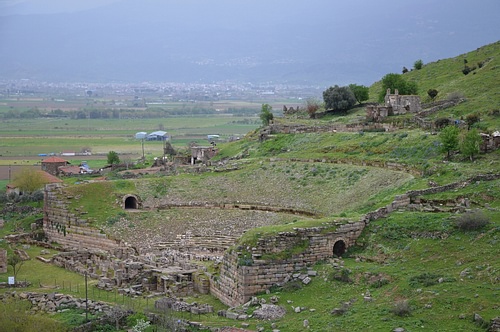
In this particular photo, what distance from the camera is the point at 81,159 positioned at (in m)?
101

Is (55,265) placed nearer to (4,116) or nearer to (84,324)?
(84,324)

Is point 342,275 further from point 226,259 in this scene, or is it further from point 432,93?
point 432,93

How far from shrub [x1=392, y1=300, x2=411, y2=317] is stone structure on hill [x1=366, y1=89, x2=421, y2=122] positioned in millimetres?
36480

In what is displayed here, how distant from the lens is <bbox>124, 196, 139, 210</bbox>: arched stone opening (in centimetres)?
5356

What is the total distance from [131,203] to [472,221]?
25.8 m

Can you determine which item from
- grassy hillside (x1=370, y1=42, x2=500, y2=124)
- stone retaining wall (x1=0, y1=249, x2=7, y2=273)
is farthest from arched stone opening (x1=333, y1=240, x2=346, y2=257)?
grassy hillside (x1=370, y1=42, x2=500, y2=124)

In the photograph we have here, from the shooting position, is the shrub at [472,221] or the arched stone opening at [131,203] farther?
the arched stone opening at [131,203]

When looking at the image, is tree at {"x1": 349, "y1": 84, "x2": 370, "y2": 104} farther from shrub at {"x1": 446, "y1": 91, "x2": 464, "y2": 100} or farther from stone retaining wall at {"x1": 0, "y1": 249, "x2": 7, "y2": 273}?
stone retaining wall at {"x1": 0, "y1": 249, "x2": 7, "y2": 273}

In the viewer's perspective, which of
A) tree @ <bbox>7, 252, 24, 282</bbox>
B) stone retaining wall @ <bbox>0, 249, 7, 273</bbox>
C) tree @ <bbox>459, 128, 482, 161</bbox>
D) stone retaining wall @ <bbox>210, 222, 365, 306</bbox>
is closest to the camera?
stone retaining wall @ <bbox>210, 222, 365, 306</bbox>

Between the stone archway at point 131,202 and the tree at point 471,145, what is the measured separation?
19284mm

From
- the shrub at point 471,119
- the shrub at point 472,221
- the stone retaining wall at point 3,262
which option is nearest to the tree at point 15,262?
the stone retaining wall at point 3,262

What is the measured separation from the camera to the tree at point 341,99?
256 ft

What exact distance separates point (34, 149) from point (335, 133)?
65.8 m

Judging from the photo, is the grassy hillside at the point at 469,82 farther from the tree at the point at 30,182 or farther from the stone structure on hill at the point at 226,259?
the tree at the point at 30,182
